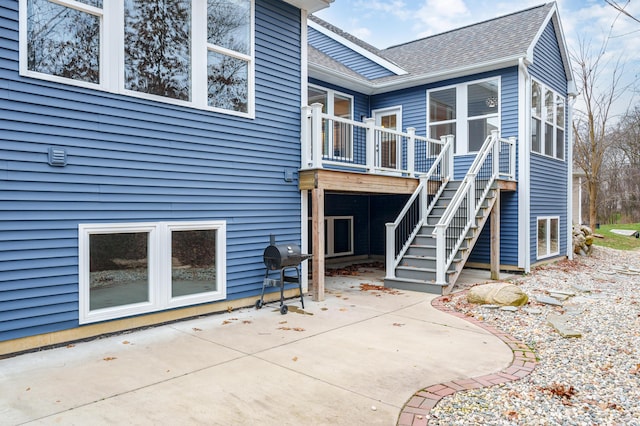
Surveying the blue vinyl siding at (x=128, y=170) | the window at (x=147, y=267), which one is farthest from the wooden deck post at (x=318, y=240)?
the window at (x=147, y=267)

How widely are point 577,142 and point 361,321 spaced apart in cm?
2096

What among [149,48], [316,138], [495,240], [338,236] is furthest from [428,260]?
[149,48]

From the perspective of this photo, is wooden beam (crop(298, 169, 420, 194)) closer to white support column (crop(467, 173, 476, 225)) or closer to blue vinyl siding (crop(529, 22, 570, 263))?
white support column (crop(467, 173, 476, 225))

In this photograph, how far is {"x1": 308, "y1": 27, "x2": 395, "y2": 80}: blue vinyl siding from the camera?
1218 centimetres

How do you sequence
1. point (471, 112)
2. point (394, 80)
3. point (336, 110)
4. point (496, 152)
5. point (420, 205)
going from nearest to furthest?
1. point (420, 205)
2. point (496, 152)
3. point (471, 112)
4. point (336, 110)
5. point (394, 80)

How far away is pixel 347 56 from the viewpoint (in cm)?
1313

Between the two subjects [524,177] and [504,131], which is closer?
[524,177]

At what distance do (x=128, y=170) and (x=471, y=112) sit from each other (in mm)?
8307

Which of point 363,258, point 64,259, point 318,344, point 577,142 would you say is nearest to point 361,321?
point 318,344

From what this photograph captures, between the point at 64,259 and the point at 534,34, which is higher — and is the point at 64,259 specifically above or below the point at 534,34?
below

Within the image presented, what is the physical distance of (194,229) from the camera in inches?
232

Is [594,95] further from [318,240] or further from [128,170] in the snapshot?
[128,170]

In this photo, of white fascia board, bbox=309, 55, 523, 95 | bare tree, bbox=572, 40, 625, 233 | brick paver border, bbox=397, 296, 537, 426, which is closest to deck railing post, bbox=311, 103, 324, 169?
white fascia board, bbox=309, 55, 523, 95

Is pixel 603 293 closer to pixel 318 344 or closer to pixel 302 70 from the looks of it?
pixel 318 344
